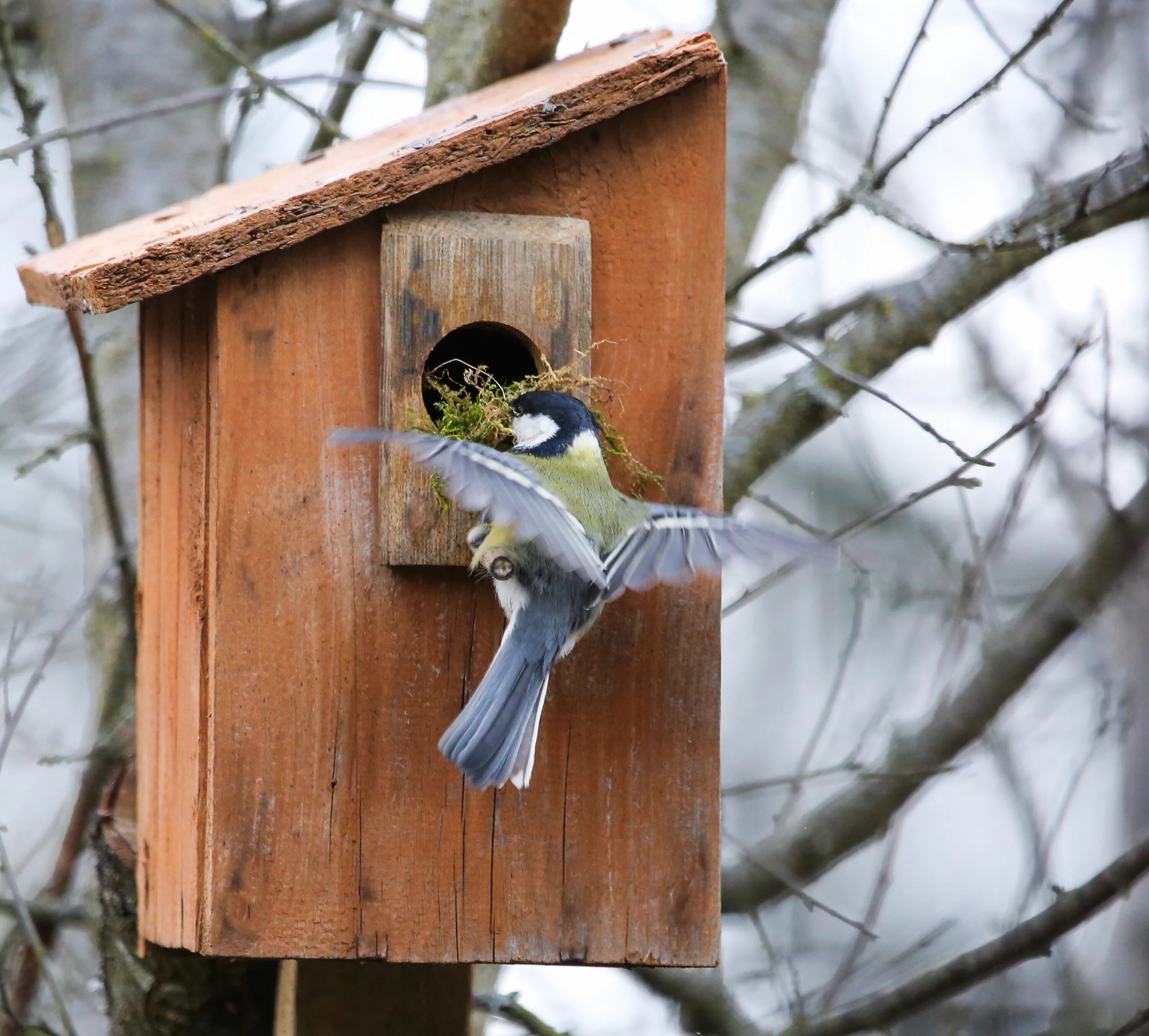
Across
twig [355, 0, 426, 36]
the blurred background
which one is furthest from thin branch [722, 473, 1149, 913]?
twig [355, 0, 426, 36]

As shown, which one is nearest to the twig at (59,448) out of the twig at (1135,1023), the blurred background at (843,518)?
the blurred background at (843,518)

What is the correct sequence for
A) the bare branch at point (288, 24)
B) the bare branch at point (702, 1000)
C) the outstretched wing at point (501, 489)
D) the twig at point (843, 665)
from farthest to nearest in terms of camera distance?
the bare branch at point (288, 24), the bare branch at point (702, 1000), the twig at point (843, 665), the outstretched wing at point (501, 489)

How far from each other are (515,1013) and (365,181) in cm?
153

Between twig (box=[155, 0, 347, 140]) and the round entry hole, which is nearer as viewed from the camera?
the round entry hole

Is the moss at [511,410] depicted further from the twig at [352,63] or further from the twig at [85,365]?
the twig at [352,63]

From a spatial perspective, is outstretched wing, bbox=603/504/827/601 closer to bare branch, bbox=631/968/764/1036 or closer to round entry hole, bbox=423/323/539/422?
round entry hole, bbox=423/323/539/422

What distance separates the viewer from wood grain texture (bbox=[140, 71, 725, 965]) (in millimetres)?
1960

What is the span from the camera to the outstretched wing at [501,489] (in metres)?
1.67

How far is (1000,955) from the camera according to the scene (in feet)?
7.50

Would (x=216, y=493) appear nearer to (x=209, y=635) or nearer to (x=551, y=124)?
(x=209, y=635)

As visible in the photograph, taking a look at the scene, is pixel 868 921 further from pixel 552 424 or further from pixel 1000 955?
pixel 552 424

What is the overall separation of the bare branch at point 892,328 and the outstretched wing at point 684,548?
92cm

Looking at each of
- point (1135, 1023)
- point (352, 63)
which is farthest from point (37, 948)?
point (352, 63)

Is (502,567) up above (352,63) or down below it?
below
